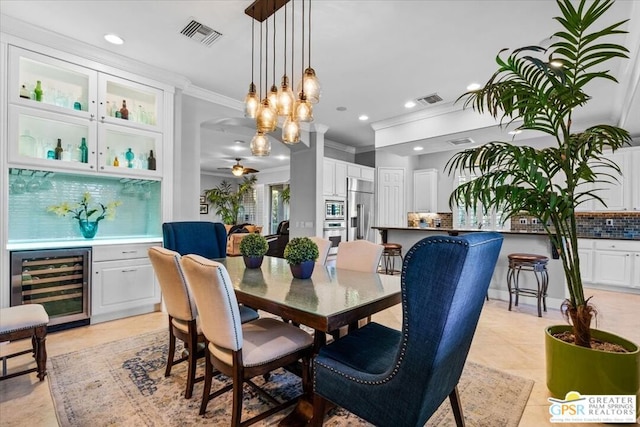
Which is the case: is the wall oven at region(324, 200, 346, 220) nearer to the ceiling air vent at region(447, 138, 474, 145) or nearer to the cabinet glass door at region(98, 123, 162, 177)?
the ceiling air vent at region(447, 138, 474, 145)

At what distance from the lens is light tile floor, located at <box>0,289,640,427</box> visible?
1.89 metres

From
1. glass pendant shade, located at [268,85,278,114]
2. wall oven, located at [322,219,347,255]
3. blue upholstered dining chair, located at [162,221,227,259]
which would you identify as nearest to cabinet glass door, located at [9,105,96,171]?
blue upholstered dining chair, located at [162,221,227,259]

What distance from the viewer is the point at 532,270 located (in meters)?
3.86

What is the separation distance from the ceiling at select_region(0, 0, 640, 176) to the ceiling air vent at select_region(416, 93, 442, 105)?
0.09 metres

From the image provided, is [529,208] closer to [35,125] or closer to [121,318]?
[121,318]

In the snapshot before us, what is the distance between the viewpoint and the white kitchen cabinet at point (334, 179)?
5984 mm

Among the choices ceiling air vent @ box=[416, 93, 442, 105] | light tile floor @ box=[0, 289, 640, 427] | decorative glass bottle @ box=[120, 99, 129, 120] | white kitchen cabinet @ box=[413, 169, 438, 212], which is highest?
ceiling air vent @ box=[416, 93, 442, 105]

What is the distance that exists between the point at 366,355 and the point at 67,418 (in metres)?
1.74

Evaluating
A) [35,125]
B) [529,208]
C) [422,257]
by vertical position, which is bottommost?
[422,257]

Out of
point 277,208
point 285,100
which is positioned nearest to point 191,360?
point 285,100

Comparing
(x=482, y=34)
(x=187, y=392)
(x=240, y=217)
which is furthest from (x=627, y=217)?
(x=240, y=217)

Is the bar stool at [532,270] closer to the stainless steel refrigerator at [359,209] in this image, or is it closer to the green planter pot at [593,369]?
the green planter pot at [593,369]

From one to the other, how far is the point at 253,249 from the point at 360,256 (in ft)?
2.84

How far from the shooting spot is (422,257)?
1.08 m
